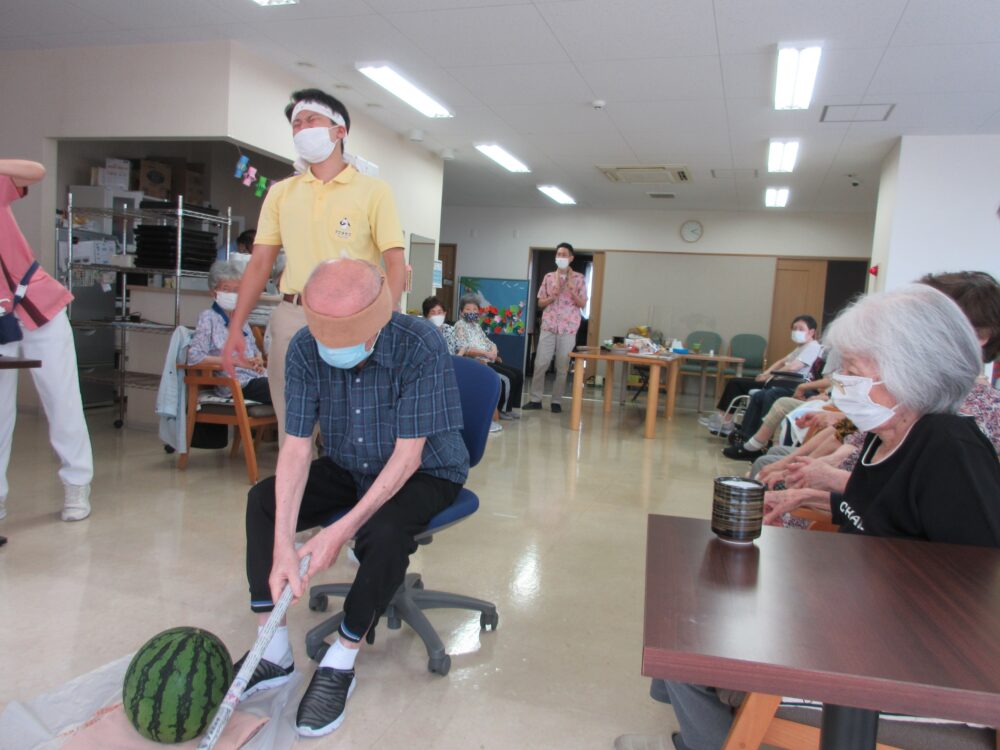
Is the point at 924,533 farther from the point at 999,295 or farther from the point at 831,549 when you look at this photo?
the point at 999,295

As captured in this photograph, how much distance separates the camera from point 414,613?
1.94 metres

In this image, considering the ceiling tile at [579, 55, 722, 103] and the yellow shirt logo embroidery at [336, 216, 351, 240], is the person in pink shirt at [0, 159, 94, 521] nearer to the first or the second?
the yellow shirt logo embroidery at [336, 216, 351, 240]

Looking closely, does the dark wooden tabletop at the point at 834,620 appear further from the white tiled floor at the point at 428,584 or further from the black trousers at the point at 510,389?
the black trousers at the point at 510,389

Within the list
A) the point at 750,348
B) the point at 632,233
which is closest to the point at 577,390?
the point at 750,348

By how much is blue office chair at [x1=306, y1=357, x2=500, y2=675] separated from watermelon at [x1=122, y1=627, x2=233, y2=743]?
1.59 ft

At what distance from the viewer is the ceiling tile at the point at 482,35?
3.84 m

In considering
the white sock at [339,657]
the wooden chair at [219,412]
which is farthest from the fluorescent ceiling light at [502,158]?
the white sock at [339,657]

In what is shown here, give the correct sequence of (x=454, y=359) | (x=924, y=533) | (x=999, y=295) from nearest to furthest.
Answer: (x=924, y=533) → (x=999, y=295) → (x=454, y=359)

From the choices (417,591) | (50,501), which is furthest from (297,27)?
(417,591)

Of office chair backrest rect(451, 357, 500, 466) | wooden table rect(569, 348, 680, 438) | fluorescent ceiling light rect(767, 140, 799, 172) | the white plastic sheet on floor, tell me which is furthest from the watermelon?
fluorescent ceiling light rect(767, 140, 799, 172)

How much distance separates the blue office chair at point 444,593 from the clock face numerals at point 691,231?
8.58 meters

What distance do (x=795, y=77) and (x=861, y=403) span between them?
392 centimetres

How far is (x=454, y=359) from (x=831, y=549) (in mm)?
1178

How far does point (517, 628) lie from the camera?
210cm
